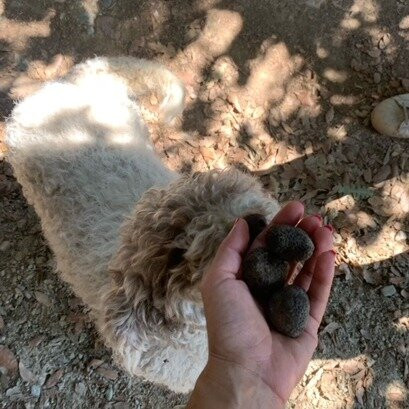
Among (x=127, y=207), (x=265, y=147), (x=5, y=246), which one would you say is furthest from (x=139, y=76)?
(x=5, y=246)

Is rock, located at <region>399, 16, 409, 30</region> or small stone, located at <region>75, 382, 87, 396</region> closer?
small stone, located at <region>75, 382, 87, 396</region>

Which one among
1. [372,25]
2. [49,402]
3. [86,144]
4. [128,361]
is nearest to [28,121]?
[86,144]

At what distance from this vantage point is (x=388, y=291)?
3.57 m

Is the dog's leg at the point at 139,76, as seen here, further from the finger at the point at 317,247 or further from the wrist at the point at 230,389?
the wrist at the point at 230,389

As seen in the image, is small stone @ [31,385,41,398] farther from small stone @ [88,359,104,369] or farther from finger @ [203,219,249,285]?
finger @ [203,219,249,285]

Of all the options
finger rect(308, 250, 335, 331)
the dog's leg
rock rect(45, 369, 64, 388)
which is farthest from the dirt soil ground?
finger rect(308, 250, 335, 331)

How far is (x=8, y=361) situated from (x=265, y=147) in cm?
233

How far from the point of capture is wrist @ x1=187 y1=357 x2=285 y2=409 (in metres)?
1.65

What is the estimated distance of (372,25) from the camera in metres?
4.15

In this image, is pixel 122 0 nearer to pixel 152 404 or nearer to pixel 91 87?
pixel 91 87

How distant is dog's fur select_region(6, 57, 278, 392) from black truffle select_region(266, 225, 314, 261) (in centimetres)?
20

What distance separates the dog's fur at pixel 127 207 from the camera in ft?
6.46

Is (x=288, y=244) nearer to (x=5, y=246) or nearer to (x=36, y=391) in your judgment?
(x=36, y=391)

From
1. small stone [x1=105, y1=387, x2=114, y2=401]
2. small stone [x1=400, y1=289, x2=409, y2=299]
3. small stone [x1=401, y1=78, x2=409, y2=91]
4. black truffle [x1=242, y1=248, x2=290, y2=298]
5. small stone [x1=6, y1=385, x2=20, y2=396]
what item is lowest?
small stone [x1=105, y1=387, x2=114, y2=401]
